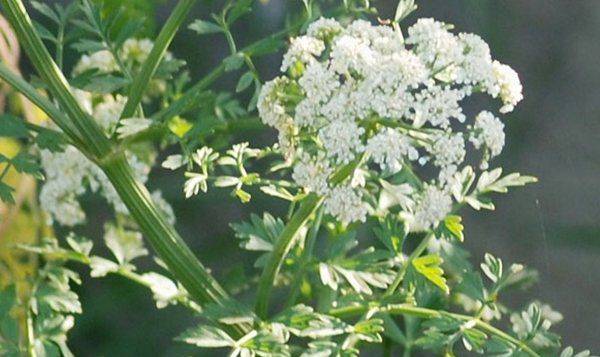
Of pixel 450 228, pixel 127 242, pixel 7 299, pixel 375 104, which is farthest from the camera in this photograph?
pixel 127 242

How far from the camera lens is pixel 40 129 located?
4.48 ft

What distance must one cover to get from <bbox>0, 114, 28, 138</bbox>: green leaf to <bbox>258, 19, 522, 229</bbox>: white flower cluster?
32 cm

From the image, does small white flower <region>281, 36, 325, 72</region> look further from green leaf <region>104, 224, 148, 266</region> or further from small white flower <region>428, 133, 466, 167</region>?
green leaf <region>104, 224, 148, 266</region>

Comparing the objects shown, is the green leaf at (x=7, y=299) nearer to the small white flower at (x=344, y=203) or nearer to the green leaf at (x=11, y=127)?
the green leaf at (x=11, y=127)

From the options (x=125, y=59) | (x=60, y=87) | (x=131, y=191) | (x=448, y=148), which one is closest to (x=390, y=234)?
(x=448, y=148)

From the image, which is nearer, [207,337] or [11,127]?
[207,337]

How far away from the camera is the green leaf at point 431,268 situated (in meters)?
1.24

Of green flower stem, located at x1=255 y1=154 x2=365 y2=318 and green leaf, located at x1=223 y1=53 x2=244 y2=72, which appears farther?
green leaf, located at x1=223 y1=53 x2=244 y2=72

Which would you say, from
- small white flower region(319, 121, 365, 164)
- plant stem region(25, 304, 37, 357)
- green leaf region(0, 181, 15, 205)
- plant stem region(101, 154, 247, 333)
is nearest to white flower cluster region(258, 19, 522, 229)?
small white flower region(319, 121, 365, 164)

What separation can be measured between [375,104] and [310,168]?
102mm

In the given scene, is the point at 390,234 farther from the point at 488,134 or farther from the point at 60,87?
the point at 60,87

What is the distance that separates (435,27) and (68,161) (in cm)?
58

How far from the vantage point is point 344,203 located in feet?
3.86

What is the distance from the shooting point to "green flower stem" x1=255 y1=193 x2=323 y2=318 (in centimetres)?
125
